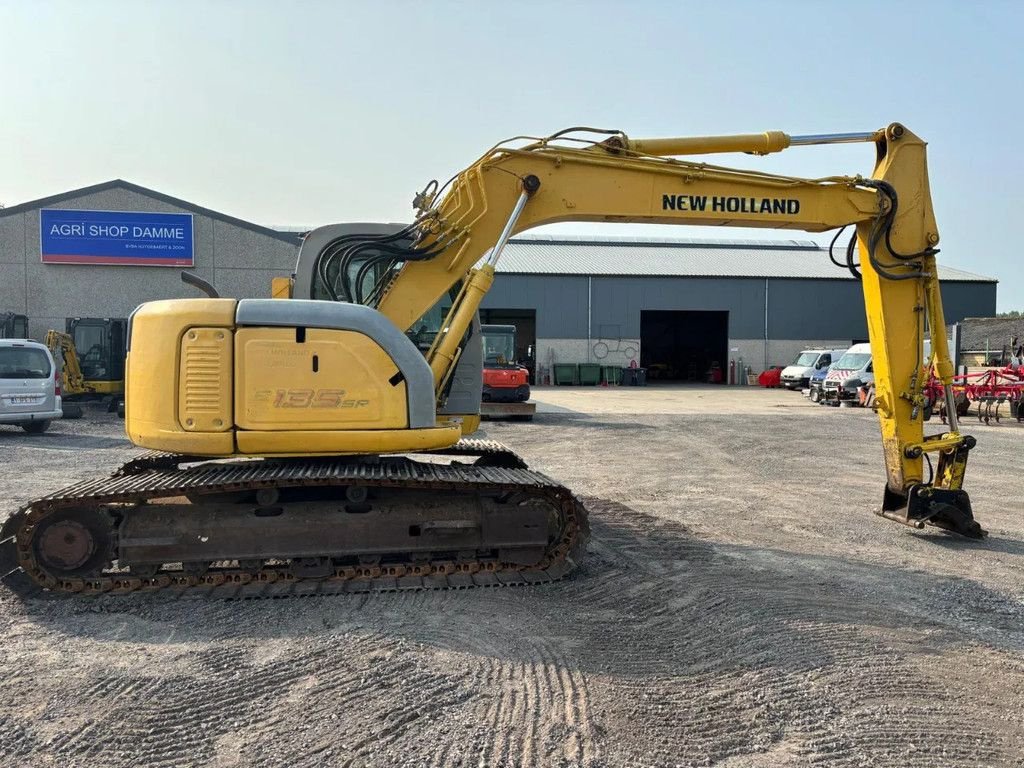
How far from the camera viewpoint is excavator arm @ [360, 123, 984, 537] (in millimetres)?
6500

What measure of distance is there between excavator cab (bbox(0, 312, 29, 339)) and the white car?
930cm

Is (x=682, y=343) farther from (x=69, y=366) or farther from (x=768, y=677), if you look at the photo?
(x=768, y=677)

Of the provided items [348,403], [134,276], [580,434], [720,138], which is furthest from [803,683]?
[134,276]

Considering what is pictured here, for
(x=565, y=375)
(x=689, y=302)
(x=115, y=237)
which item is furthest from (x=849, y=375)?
(x=115, y=237)

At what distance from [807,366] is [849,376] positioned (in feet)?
28.0

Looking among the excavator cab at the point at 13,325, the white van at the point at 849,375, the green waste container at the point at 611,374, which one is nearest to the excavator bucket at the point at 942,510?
the white van at the point at 849,375

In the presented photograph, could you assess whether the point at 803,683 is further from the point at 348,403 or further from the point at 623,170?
the point at 623,170

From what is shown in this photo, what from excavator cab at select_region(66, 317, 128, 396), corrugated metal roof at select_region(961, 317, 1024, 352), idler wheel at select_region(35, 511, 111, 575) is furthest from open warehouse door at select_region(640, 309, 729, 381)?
idler wheel at select_region(35, 511, 111, 575)

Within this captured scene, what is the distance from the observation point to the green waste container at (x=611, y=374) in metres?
40.6

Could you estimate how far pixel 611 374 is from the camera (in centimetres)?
4072

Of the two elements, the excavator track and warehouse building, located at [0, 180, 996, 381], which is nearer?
the excavator track

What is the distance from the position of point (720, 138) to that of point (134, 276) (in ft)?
76.6

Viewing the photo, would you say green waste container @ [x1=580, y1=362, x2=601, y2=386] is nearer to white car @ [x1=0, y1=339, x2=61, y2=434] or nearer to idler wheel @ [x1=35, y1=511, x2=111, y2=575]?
white car @ [x1=0, y1=339, x2=61, y2=434]

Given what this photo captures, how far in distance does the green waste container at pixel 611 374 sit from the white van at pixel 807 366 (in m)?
8.64
